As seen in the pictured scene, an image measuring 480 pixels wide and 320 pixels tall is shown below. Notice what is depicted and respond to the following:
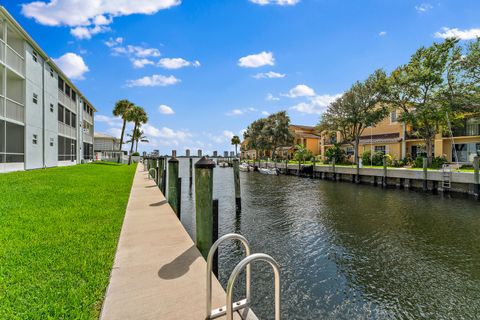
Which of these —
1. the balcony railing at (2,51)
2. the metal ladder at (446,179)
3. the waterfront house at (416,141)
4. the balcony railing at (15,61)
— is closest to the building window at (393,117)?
the waterfront house at (416,141)

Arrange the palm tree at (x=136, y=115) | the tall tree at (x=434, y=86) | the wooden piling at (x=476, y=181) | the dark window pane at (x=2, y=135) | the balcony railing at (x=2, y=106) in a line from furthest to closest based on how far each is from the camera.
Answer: the palm tree at (x=136, y=115)
the tall tree at (x=434, y=86)
the wooden piling at (x=476, y=181)
the dark window pane at (x=2, y=135)
the balcony railing at (x=2, y=106)

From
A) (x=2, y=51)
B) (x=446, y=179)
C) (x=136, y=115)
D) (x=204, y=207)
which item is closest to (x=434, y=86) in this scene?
(x=446, y=179)

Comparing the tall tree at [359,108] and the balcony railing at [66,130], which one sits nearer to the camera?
the balcony railing at [66,130]

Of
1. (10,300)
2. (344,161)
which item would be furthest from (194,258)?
(344,161)

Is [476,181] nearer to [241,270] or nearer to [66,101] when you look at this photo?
[241,270]

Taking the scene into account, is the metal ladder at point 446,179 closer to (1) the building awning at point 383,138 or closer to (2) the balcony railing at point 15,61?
(1) the building awning at point 383,138

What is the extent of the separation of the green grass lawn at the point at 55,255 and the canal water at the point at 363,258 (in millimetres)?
3388

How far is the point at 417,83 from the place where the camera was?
97.5 feet

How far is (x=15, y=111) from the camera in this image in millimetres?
18266

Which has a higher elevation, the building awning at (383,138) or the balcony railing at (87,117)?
the balcony railing at (87,117)

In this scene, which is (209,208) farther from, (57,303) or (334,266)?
(334,266)

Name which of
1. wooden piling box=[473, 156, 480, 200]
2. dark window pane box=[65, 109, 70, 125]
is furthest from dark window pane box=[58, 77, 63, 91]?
wooden piling box=[473, 156, 480, 200]

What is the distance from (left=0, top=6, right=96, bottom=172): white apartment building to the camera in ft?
56.3

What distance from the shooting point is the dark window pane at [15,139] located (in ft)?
61.5
